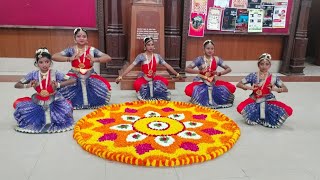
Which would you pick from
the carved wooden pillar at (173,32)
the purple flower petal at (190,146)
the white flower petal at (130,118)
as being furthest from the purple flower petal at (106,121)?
the carved wooden pillar at (173,32)

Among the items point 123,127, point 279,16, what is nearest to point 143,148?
point 123,127

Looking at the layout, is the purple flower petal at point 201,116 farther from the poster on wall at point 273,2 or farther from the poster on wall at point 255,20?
the poster on wall at point 273,2

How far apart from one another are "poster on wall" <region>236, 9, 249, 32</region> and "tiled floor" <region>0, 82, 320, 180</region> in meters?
2.62

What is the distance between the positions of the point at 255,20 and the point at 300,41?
0.92 metres

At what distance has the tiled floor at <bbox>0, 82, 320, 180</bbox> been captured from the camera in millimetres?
2074

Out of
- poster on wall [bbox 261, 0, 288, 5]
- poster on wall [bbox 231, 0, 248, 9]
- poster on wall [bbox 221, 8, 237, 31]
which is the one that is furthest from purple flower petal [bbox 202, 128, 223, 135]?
poster on wall [bbox 261, 0, 288, 5]

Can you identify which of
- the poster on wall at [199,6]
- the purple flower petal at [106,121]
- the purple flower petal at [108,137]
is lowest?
the purple flower petal at [108,137]

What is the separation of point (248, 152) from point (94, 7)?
11.2ft

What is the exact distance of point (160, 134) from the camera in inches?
105

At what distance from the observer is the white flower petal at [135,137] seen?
2561 millimetres

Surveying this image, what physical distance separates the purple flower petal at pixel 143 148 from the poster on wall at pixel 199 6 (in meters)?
3.18

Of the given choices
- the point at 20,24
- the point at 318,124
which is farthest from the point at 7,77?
the point at 318,124

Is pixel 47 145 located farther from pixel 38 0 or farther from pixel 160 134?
pixel 38 0

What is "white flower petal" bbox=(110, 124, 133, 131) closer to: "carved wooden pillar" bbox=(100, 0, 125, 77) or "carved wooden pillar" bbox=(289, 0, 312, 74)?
"carved wooden pillar" bbox=(100, 0, 125, 77)
